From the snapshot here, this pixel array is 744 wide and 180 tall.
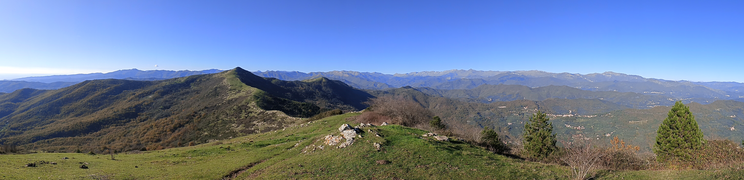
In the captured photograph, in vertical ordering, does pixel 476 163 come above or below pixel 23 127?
above

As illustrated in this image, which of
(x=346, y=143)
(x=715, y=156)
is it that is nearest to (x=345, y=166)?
(x=346, y=143)

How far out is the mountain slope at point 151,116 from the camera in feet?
238

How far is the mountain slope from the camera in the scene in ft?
238

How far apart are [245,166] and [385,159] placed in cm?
1169

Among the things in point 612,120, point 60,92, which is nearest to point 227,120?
point 60,92

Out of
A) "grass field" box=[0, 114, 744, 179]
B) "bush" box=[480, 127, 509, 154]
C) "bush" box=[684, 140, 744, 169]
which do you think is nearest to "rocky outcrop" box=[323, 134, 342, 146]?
"grass field" box=[0, 114, 744, 179]

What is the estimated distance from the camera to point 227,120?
260 feet

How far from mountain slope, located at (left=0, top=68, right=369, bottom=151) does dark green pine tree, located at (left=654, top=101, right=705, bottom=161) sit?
60.1 metres

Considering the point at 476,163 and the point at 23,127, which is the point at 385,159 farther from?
the point at 23,127

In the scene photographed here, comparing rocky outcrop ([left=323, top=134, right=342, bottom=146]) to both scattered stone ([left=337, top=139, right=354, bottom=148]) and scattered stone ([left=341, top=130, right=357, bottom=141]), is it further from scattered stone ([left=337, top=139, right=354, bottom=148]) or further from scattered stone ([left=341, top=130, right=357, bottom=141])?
scattered stone ([left=337, top=139, right=354, bottom=148])

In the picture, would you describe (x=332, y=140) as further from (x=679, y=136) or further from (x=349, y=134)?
(x=679, y=136)

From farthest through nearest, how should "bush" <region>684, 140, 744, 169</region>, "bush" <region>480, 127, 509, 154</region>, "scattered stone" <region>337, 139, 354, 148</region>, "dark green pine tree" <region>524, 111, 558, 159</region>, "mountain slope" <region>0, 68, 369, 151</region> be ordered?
1. "mountain slope" <region>0, 68, 369, 151</region>
2. "bush" <region>480, 127, 509, 154</region>
3. "dark green pine tree" <region>524, 111, 558, 159</region>
4. "scattered stone" <region>337, 139, 354, 148</region>
5. "bush" <region>684, 140, 744, 169</region>

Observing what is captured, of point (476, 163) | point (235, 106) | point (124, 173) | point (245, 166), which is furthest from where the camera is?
point (235, 106)

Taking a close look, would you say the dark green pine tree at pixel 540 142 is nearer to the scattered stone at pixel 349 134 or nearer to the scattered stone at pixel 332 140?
the scattered stone at pixel 349 134
